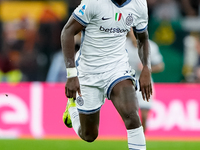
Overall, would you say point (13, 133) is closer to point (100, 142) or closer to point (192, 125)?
point (100, 142)

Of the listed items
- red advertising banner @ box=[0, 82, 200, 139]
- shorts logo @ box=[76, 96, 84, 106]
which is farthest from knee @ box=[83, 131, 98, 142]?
red advertising banner @ box=[0, 82, 200, 139]

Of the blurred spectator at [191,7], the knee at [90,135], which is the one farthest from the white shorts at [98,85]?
the blurred spectator at [191,7]

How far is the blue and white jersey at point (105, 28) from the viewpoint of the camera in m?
5.93

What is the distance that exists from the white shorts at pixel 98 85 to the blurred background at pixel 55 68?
4518 millimetres

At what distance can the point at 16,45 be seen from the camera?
46.2 feet

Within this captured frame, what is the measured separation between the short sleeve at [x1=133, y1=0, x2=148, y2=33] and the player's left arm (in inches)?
3.1

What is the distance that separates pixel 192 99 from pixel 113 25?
17.7ft

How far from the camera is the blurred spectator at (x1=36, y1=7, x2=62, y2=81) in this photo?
13.6 m

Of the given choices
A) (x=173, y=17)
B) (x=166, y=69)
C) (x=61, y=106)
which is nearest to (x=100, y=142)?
(x=61, y=106)

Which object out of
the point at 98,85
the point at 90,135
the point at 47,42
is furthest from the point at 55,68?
the point at 98,85

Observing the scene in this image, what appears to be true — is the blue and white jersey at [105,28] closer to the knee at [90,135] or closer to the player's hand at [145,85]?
the player's hand at [145,85]

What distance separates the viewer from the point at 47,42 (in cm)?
1391

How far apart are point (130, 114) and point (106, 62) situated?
748mm

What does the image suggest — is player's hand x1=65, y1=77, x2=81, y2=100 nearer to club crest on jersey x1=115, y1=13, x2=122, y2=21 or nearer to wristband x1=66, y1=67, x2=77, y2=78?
wristband x1=66, y1=67, x2=77, y2=78
